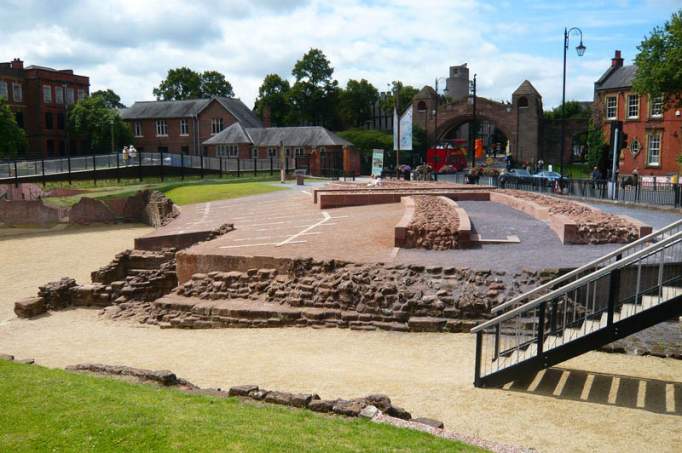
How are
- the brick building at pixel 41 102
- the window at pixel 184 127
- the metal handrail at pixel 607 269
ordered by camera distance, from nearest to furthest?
the metal handrail at pixel 607 269 → the brick building at pixel 41 102 → the window at pixel 184 127

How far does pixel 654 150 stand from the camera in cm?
4766

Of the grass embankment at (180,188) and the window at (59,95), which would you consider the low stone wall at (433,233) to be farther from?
the window at (59,95)

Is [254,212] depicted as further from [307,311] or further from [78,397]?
[78,397]

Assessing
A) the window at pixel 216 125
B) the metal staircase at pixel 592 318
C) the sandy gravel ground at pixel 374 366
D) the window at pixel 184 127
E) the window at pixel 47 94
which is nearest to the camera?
the sandy gravel ground at pixel 374 366

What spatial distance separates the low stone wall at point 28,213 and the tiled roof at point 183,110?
34.3 m

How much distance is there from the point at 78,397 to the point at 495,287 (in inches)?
338

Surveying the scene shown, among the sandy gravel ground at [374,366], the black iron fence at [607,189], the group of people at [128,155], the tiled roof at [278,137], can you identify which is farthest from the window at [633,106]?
the sandy gravel ground at [374,366]

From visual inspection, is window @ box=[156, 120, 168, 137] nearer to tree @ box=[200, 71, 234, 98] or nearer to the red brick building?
tree @ box=[200, 71, 234, 98]

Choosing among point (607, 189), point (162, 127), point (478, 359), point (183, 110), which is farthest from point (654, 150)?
point (162, 127)

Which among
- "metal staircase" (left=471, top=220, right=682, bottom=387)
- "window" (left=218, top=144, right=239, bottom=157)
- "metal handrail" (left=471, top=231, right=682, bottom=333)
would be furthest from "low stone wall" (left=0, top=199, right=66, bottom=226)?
"metal handrail" (left=471, top=231, right=682, bottom=333)

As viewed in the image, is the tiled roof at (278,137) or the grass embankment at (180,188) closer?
the grass embankment at (180,188)

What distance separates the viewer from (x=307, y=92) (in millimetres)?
83438

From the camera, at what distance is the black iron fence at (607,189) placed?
90.1 feet

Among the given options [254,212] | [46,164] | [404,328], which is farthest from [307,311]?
[46,164]
